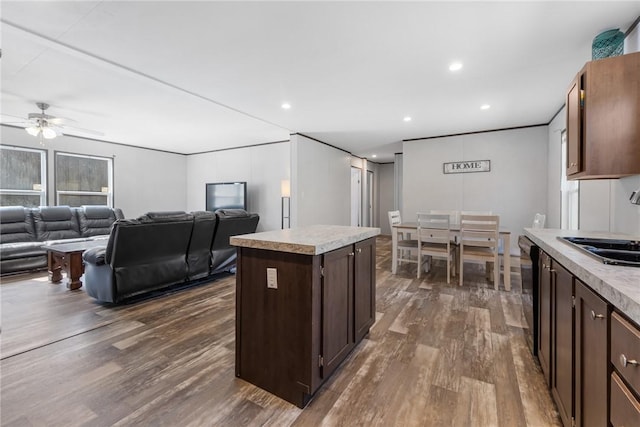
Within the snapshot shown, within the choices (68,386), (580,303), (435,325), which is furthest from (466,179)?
(68,386)

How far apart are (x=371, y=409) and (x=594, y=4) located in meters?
3.04

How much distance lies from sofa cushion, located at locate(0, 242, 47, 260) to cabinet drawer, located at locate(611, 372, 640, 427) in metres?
6.48

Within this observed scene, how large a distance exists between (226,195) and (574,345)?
276 inches

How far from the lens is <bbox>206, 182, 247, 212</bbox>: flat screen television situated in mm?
6883

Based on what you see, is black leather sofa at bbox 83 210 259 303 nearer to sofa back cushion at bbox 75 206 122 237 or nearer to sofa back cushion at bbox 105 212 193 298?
sofa back cushion at bbox 105 212 193 298

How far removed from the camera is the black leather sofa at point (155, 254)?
2961 mm

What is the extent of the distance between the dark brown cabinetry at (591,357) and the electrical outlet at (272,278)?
141 cm

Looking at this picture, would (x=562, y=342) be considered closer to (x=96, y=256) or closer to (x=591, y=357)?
(x=591, y=357)

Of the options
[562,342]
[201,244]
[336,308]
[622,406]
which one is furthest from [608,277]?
[201,244]

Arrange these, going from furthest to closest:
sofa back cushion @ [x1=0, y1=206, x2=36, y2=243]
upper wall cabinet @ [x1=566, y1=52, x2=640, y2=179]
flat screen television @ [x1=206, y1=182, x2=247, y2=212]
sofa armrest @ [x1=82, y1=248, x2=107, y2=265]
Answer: flat screen television @ [x1=206, y1=182, x2=247, y2=212] < sofa back cushion @ [x1=0, y1=206, x2=36, y2=243] < sofa armrest @ [x1=82, y1=248, x2=107, y2=265] < upper wall cabinet @ [x1=566, y1=52, x2=640, y2=179]

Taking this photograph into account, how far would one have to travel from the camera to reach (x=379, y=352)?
2186 millimetres

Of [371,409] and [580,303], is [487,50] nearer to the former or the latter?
[580,303]

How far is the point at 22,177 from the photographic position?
531cm

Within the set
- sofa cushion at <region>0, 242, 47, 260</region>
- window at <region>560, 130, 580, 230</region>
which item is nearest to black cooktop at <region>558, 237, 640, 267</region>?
window at <region>560, 130, 580, 230</region>
